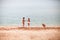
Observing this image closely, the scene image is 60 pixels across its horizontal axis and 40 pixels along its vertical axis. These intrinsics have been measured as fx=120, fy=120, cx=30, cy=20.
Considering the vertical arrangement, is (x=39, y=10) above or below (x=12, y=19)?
above

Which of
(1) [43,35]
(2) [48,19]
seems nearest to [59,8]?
(2) [48,19]

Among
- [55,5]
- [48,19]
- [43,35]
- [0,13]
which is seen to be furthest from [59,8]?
[0,13]

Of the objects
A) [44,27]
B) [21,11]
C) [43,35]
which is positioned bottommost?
[43,35]

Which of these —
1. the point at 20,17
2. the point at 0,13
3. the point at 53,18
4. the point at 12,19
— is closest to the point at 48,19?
the point at 53,18

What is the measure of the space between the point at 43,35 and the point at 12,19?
66 centimetres

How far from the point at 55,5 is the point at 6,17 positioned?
3.17 feet

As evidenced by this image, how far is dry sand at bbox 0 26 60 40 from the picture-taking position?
2.22 metres

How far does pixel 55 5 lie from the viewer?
2.30 m

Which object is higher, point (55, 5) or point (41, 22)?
point (55, 5)

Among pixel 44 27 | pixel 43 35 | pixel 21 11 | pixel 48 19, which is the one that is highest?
pixel 21 11

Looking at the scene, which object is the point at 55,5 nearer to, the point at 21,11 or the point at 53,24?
the point at 53,24

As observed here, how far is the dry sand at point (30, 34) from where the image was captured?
2.22 m

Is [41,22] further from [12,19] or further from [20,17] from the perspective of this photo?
[12,19]

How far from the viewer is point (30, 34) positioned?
2.23 meters
